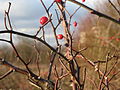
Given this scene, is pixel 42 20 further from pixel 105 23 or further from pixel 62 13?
pixel 105 23

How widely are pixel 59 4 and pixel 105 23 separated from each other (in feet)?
15.3

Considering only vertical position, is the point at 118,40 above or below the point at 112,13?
below

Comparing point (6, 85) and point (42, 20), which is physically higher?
point (42, 20)

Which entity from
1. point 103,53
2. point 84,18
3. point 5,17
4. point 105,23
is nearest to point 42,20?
point 5,17

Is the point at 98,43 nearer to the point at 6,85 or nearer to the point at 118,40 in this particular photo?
the point at 118,40

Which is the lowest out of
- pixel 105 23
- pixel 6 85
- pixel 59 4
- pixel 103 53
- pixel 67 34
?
pixel 6 85

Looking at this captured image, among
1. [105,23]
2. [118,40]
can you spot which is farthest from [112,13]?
[118,40]

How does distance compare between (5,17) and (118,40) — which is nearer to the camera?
(5,17)

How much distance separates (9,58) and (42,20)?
526 centimetres

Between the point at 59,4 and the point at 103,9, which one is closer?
the point at 59,4

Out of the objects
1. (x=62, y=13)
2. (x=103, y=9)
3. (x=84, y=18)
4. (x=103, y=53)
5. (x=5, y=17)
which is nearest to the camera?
(x=5, y=17)

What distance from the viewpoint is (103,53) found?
4516mm

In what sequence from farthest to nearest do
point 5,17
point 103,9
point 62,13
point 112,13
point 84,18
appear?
point 84,18 < point 103,9 < point 112,13 < point 62,13 < point 5,17

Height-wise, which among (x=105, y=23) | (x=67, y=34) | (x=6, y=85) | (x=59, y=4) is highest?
(x=59, y=4)
